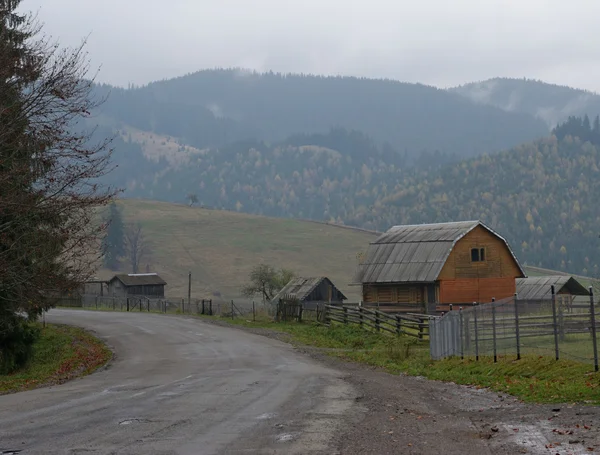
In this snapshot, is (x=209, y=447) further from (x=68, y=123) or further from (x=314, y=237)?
(x=314, y=237)

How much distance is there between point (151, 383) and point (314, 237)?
157330 mm

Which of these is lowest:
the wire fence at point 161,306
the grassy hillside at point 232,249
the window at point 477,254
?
the wire fence at point 161,306

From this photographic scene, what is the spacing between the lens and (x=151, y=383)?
21.8 meters

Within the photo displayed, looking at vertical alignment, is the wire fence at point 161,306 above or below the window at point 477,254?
below

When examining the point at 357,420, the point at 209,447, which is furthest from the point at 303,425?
the point at 209,447

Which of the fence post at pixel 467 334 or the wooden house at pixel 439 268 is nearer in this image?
the fence post at pixel 467 334

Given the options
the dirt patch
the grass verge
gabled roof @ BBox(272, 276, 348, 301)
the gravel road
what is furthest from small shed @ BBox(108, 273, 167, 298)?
the dirt patch

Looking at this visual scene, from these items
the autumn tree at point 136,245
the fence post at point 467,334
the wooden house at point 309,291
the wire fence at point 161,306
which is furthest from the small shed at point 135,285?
the fence post at point 467,334

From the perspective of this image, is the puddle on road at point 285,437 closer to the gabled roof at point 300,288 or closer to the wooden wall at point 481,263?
the wooden wall at point 481,263

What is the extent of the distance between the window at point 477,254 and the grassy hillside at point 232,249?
66738 mm

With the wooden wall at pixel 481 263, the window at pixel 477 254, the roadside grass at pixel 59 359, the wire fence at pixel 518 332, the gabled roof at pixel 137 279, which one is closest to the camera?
the wire fence at pixel 518 332

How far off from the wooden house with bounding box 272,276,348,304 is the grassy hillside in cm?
4442

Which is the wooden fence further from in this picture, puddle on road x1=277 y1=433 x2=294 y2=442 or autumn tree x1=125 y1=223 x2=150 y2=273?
autumn tree x1=125 y1=223 x2=150 y2=273

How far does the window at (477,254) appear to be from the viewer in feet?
202
